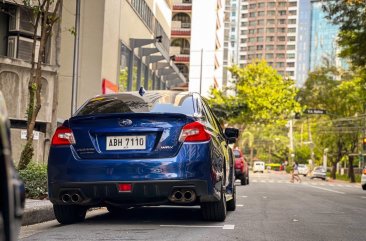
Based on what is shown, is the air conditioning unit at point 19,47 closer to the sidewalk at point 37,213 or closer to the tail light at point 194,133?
the sidewalk at point 37,213

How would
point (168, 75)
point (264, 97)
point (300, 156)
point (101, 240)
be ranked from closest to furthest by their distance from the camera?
point (101, 240)
point (168, 75)
point (264, 97)
point (300, 156)

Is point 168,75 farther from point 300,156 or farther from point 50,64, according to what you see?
point 300,156

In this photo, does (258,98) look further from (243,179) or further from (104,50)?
(104,50)

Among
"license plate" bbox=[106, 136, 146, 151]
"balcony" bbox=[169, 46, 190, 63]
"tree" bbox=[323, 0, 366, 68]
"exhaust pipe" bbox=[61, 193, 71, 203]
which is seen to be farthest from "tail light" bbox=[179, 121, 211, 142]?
"balcony" bbox=[169, 46, 190, 63]

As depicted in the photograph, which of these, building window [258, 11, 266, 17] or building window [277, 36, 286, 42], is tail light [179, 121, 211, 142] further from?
building window [258, 11, 266, 17]

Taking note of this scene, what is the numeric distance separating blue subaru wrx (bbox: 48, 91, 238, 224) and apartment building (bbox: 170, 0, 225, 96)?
66598 mm

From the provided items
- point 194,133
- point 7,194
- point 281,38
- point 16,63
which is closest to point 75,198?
point 194,133

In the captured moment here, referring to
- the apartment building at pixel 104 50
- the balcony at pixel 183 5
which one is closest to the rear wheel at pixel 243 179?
the apartment building at pixel 104 50

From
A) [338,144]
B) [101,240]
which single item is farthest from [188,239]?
[338,144]

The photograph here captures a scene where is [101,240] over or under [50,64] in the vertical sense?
under

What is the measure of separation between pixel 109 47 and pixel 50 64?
3.53m

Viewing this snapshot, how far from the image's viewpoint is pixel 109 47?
25906mm

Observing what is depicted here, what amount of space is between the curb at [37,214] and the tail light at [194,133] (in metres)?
1.91

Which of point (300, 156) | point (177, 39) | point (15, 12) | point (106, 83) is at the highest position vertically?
point (177, 39)
